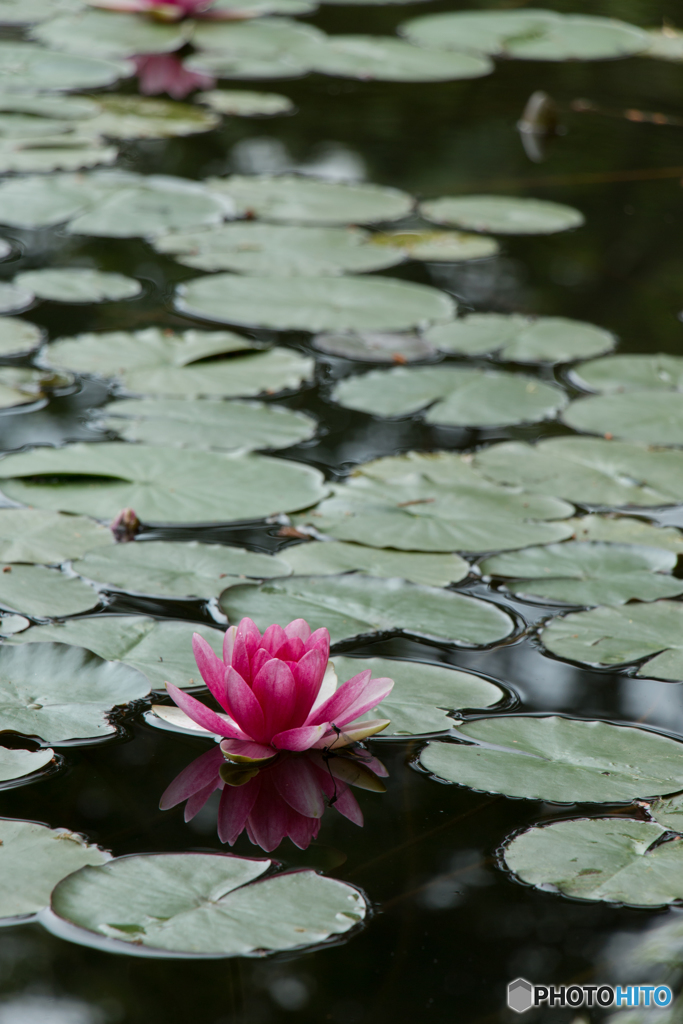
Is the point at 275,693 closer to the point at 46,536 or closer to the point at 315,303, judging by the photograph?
the point at 46,536

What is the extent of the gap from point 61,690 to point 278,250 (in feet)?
6.25

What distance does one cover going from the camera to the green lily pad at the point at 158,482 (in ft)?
6.17

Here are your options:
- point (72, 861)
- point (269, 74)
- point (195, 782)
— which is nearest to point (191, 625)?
point (195, 782)

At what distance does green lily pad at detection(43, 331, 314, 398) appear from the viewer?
2322 millimetres

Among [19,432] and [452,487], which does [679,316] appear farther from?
[19,432]

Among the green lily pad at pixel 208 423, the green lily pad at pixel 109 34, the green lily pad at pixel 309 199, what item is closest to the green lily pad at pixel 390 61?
the green lily pad at pixel 109 34

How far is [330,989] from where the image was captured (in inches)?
40.5

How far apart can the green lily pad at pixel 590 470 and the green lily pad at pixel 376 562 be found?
33 centimetres

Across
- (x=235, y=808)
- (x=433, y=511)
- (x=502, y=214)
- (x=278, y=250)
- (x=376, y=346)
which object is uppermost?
(x=502, y=214)

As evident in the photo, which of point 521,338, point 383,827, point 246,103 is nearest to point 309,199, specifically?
point 521,338

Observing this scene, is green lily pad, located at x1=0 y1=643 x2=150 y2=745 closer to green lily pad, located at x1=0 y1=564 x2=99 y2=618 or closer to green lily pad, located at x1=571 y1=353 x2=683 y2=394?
green lily pad, located at x1=0 y1=564 x2=99 y2=618

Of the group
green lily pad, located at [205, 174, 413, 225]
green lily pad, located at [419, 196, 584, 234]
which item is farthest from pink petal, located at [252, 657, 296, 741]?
green lily pad, located at [419, 196, 584, 234]

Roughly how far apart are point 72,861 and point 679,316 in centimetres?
230

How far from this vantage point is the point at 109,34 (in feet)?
16.4
